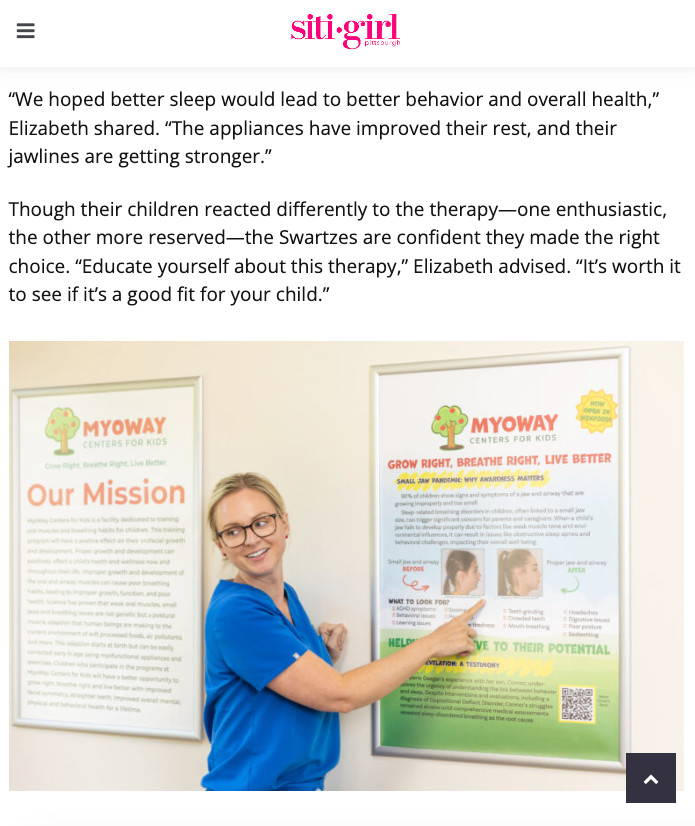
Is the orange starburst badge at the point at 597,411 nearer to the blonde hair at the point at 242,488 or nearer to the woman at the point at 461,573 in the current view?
the woman at the point at 461,573

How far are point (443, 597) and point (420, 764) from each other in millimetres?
467

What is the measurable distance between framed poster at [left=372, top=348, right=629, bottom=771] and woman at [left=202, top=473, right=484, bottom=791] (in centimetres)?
13

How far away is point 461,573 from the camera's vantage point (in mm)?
2512

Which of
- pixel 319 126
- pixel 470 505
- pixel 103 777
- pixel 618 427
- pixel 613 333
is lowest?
pixel 103 777

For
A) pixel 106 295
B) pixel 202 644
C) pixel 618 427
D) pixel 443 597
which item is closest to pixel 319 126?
pixel 106 295

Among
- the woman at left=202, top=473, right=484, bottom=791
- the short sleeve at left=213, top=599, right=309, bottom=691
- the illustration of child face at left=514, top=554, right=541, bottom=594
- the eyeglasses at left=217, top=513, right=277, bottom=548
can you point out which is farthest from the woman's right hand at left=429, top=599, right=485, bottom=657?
the eyeglasses at left=217, top=513, right=277, bottom=548

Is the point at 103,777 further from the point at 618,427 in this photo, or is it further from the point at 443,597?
the point at 618,427

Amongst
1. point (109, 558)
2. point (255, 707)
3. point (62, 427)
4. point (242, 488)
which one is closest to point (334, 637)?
point (255, 707)

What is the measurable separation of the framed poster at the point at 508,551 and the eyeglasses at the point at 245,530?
1.09 feet

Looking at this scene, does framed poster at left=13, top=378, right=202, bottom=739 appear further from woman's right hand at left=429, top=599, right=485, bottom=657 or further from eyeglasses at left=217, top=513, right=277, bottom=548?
woman's right hand at left=429, top=599, right=485, bottom=657

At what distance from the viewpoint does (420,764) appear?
253 centimetres

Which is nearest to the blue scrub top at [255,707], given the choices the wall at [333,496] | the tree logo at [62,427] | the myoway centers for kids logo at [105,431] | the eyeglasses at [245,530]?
the eyeglasses at [245,530]

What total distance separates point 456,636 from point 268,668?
52cm

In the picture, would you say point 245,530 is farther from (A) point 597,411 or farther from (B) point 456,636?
(A) point 597,411
